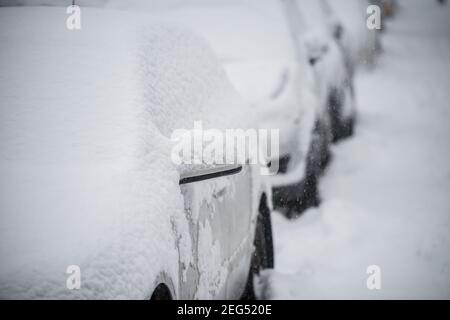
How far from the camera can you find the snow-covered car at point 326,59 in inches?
201

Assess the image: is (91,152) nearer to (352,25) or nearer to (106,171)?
(106,171)

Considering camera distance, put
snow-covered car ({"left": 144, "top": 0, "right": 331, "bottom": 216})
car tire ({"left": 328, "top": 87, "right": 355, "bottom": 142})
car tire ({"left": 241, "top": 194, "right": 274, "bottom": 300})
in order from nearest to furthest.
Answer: car tire ({"left": 241, "top": 194, "right": 274, "bottom": 300})
snow-covered car ({"left": 144, "top": 0, "right": 331, "bottom": 216})
car tire ({"left": 328, "top": 87, "right": 355, "bottom": 142})

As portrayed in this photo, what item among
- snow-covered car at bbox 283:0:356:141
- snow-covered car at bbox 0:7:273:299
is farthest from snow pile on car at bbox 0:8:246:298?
snow-covered car at bbox 283:0:356:141

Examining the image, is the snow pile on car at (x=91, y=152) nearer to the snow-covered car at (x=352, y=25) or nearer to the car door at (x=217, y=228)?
the car door at (x=217, y=228)

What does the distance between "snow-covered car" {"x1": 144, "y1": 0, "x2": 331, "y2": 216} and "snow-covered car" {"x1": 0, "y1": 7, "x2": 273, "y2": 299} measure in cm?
118

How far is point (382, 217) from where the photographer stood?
4426mm

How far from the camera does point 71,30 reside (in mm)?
2020

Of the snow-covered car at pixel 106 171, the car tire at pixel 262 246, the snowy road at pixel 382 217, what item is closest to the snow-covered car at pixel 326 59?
the snowy road at pixel 382 217

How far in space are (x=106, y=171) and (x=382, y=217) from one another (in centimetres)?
362

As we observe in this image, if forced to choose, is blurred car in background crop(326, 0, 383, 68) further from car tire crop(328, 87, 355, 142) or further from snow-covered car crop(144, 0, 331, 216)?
snow-covered car crop(144, 0, 331, 216)

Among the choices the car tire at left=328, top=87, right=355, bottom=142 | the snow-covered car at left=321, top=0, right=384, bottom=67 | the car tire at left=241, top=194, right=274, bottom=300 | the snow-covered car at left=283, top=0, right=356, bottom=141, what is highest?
the snow-covered car at left=321, top=0, right=384, bottom=67

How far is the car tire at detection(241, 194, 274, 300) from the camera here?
3260 mm
